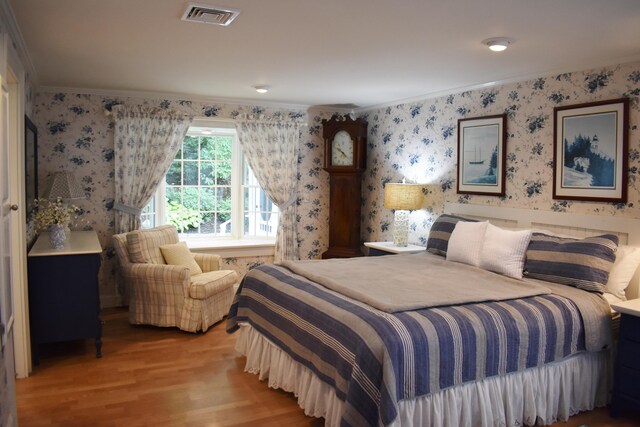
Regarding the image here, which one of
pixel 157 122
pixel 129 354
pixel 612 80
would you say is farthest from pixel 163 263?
pixel 612 80

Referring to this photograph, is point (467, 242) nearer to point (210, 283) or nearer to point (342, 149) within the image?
point (210, 283)

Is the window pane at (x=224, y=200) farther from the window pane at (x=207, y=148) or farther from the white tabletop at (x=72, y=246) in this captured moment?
the white tabletop at (x=72, y=246)

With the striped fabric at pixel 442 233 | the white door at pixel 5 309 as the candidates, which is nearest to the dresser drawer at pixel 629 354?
the striped fabric at pixel 442 233

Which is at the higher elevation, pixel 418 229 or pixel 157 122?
pixel 157 122

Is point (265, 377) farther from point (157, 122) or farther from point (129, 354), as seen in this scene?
point (157, 122)

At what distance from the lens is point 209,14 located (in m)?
2.84

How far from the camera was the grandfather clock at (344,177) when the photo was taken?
20.2 ft

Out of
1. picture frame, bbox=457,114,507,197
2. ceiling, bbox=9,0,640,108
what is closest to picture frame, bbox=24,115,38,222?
ceiling, bbox=9,0,640,108

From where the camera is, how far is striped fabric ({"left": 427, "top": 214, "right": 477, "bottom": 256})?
15.1 ft

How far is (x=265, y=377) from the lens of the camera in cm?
363

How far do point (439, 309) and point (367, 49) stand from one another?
178cm

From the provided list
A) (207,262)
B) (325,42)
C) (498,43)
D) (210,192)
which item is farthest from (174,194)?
(498,43)

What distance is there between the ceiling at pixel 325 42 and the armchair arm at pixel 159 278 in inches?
65.8

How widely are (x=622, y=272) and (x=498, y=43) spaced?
5.47ft
